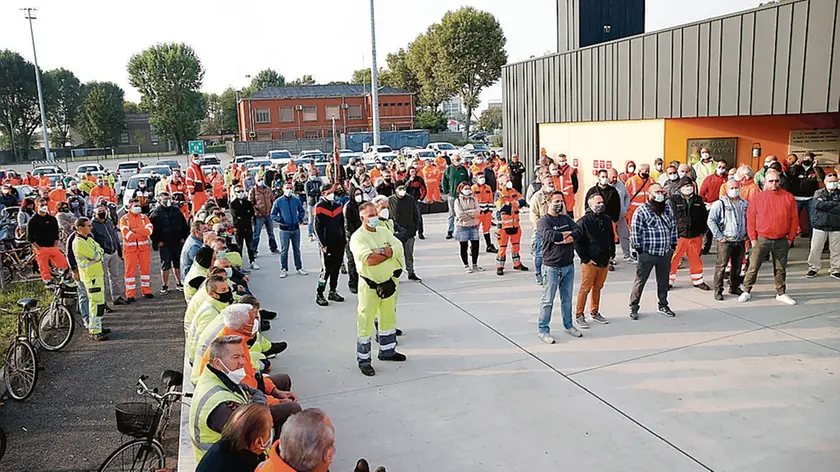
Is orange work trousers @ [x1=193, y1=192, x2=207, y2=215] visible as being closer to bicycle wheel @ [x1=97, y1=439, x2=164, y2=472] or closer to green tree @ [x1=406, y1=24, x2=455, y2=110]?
bicycle wheel @ [x1=97, y1=439, x2=164, y2=472]

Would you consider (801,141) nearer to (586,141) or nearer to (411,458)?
(586,141)

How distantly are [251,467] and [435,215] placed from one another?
15.5 m

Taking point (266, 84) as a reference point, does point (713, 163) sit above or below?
below

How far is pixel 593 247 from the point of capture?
7742mm

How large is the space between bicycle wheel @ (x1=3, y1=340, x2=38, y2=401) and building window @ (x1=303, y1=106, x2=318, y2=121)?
53.0 m

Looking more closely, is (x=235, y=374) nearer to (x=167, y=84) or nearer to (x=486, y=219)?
(x=486, y=219)

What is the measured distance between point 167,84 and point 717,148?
63.3 m

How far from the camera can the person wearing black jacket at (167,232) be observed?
10.6 metres

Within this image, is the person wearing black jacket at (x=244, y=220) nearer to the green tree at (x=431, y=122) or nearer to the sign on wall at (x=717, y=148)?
the sign on wall at (x=717, y=148)

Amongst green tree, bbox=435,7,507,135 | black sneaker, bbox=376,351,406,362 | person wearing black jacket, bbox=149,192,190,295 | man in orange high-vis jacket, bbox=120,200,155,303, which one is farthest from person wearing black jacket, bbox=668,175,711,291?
green tree, bbox=435,7,507,135

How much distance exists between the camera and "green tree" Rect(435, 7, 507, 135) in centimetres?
5800

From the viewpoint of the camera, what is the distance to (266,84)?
333 feet

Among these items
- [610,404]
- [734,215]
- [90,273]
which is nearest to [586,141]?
[734,215]

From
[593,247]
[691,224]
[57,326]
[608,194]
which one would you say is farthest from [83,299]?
[691,224]
